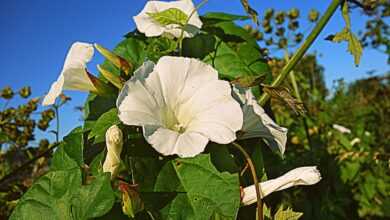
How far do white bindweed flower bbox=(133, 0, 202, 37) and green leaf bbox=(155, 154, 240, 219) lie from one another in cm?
31

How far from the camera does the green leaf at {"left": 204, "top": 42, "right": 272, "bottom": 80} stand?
0.89 metres

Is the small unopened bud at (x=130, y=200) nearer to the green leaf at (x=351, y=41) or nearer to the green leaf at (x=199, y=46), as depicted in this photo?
the green leaf at (x=199, y=46)

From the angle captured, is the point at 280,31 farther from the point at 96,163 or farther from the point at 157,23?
the point at 96,163

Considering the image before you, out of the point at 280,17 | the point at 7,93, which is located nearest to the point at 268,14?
the point at 280,17

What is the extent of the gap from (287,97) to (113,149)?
296 millimetres

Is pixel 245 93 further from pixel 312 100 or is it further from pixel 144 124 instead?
pixel 312 100

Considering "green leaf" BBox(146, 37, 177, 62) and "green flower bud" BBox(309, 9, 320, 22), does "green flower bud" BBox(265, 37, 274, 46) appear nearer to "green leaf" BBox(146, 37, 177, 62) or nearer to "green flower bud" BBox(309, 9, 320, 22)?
"green flower bud" BBox(309, 9, 320, 22)

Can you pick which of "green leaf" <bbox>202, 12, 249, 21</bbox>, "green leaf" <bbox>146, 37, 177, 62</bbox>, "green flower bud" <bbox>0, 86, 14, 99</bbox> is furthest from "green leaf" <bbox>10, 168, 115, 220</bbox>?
"green flower bud" <bbox>0, 86, 14, 99</bbox>

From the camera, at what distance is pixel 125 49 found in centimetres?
92

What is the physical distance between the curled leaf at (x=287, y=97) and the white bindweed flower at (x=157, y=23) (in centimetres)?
23

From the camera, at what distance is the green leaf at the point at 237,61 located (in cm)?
89

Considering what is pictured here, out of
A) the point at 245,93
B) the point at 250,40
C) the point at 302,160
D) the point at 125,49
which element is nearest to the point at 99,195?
the point at 245,93

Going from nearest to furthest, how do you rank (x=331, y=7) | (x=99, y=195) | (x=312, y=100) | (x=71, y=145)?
1. (x=99, y=195)
2. (x=71, y=145)
3. (x=331, y=7)
4. (x=312, y=100)

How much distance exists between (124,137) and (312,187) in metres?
0.82
